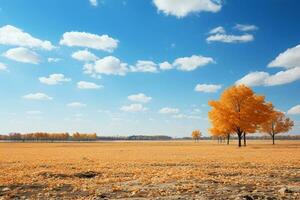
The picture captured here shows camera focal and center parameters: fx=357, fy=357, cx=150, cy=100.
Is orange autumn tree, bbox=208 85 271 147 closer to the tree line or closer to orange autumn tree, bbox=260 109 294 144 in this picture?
the tree line

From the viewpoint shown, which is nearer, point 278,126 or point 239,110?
point 239,110

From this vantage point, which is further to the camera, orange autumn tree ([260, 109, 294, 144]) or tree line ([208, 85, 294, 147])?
orange autumn tree ([260, 109, 294, 144])

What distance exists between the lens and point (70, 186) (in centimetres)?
1748

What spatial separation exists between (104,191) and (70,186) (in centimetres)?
285

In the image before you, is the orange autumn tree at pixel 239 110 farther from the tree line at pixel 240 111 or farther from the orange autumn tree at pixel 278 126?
the orange autumn tree at pixel 278 126

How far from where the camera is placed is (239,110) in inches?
2921

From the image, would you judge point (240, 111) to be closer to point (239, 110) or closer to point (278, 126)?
point (239, 110)

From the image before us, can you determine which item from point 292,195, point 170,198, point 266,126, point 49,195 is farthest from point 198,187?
point 266,126

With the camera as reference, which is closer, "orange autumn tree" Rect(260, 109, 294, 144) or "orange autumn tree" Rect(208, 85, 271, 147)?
"orange autumn tree" Rect(208, 85, 271, 147)

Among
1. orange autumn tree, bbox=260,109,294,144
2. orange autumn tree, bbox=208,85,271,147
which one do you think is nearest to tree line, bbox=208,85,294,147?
orange autumn tree, bbox=208,85,271,147

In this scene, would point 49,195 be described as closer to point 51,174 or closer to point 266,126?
point 51,174

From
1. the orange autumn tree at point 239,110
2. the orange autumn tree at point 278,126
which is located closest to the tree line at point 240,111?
the orange autumn tree at point 239,110

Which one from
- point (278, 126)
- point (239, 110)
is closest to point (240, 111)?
point (239, 110)

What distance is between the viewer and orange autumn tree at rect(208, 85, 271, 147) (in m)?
72.8
